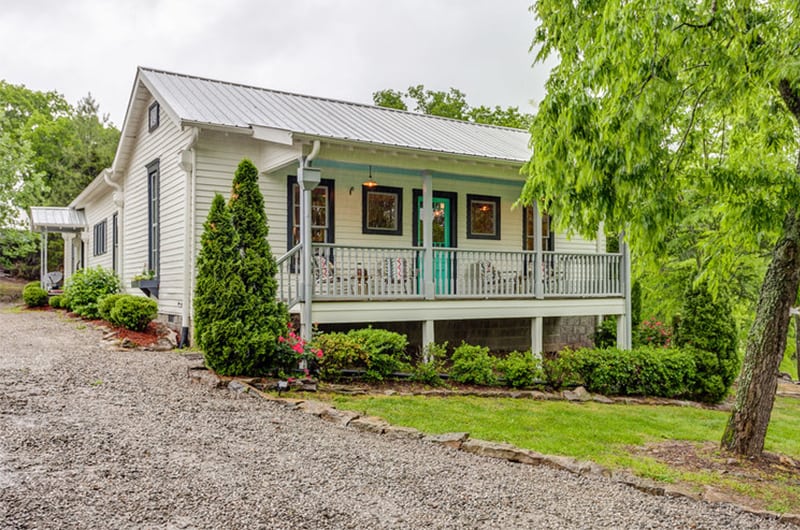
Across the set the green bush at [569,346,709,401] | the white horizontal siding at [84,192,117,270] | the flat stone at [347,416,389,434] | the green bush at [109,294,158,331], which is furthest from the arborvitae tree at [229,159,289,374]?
the white horizontal siding at [84,192,117,270]

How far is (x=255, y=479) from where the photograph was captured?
14.2ft

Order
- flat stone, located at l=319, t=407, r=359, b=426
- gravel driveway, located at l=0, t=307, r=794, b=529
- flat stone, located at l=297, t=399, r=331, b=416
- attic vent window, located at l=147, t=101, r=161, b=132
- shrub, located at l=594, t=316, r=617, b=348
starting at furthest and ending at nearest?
shrub, located at l=594, t=316, r=617, b=348
attic vent window, located at l=147, t=101, r=161, b=132
flat stone, located at l=297, t=399, r=331, b=416
flat stone, located at l=319, t=407, r=359, b=426
gravel driveway, located at l=0, t=307, r=794, b=529

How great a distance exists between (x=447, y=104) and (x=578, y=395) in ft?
84.6

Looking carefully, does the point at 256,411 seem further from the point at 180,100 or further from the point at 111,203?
the point at 111,203

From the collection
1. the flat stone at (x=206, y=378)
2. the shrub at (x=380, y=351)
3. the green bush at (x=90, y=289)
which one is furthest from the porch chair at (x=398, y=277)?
the green bush at (x=90, y=289)

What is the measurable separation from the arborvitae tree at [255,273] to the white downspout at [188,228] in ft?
8.54

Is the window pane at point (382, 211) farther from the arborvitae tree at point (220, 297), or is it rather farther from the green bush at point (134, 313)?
the green bush at point (134, 313)

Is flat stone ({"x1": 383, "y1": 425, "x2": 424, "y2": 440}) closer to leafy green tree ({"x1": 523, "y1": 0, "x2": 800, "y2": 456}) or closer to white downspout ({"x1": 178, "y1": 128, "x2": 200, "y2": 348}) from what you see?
leafy green tree ({"x1": 523, "y1": 0, "x2": 800, "y2": 456})

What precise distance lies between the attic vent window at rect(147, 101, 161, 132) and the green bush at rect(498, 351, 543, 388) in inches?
337

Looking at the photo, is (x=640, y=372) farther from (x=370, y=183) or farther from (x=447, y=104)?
(x=447, y=104)

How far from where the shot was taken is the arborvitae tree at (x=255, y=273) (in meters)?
7.91

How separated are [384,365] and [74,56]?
148 feet

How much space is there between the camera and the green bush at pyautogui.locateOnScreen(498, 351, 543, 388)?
938 centimetres

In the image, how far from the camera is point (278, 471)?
4.54m
